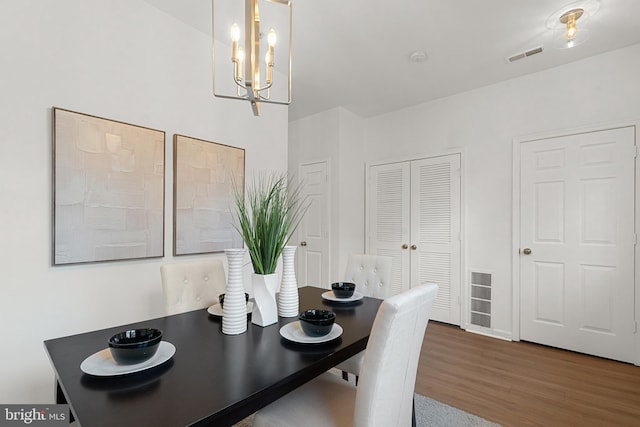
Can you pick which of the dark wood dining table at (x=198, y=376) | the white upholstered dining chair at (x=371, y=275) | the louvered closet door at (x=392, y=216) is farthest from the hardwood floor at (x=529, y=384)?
the dark wood dining table at (x=198, y=376)

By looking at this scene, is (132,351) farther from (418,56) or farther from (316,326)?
(418,56)

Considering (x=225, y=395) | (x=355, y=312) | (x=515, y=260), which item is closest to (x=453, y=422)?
(x=355, y=312)

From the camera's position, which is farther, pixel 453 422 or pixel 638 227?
pixel 638 227

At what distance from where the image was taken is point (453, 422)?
5.98ft

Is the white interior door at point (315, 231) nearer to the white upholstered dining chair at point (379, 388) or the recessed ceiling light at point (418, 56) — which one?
the recessed ceiling light at point (418, 56)

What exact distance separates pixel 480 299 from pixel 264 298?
2.91 metres

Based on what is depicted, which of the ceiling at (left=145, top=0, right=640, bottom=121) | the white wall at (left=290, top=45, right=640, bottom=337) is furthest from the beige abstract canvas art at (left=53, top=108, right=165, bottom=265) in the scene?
the white wall at (left=290, top=45, right=640, bottom=337)

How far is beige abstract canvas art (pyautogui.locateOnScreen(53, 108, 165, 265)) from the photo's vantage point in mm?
1807

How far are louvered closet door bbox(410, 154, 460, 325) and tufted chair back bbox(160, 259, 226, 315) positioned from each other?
2640mm

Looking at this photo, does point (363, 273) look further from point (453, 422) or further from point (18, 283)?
point (18, 283)

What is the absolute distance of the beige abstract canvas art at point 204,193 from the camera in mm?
2363

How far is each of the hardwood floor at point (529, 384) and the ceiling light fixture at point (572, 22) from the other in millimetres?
2542

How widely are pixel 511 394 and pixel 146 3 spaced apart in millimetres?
3818

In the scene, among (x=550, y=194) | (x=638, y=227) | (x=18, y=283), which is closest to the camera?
(x=18, y=283)
